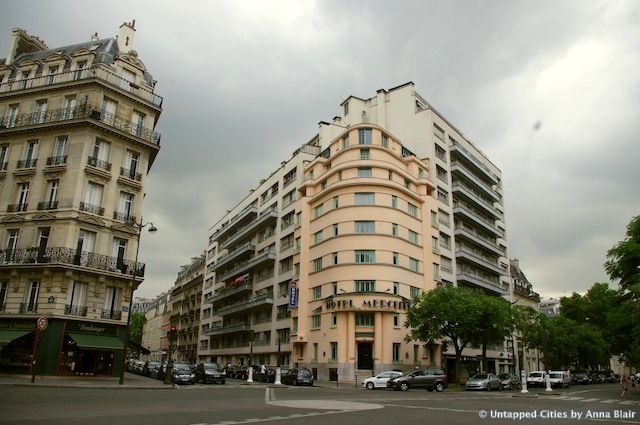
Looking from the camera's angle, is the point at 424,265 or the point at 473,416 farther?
the point at 424,265

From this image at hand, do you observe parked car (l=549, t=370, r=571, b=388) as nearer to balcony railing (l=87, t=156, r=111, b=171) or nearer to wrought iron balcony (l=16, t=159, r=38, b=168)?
balcony railing (l=87, t=156, r=111, b=171)

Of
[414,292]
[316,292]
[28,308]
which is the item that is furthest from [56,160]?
[414,292]

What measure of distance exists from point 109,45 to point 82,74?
4.96 metres

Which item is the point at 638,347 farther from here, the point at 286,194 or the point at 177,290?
the point at 177,290

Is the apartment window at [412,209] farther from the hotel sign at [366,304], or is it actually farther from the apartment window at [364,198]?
the hotel sign at [366,304]

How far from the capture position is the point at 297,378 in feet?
132

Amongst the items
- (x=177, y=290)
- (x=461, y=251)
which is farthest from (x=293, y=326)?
(x=177, y=290)

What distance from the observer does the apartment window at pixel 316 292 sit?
5028cm

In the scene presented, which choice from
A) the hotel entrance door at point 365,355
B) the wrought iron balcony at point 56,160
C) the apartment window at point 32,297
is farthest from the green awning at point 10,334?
the hotel entrance door at point 365,355

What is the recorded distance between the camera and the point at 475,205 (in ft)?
223

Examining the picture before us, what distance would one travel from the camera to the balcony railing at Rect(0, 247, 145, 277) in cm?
3216

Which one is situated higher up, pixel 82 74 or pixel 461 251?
pixel 82 74

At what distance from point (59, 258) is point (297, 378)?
20048 millimetres

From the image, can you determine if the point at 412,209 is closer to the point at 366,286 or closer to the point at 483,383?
the point at 366,286
